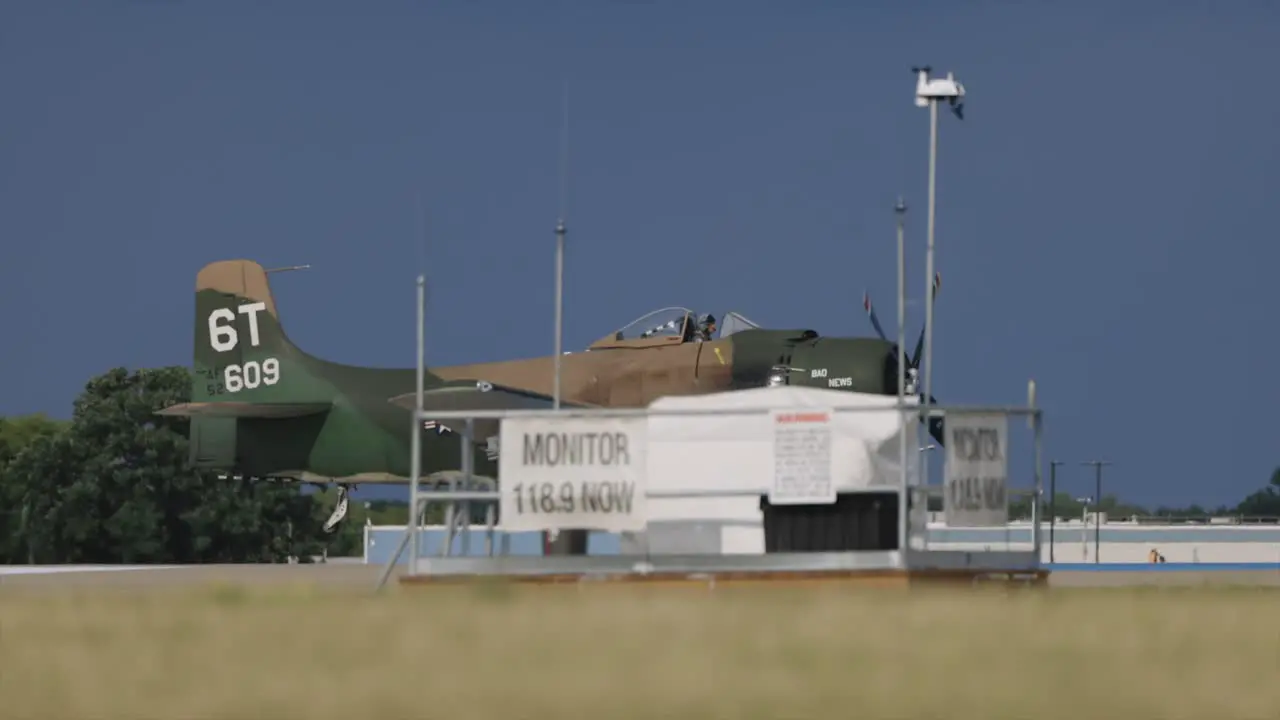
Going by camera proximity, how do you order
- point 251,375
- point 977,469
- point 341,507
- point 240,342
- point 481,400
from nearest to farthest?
1. point 977,469
2. point 481,400
3. point 341,507
4. point 251,375
5. point 240,342

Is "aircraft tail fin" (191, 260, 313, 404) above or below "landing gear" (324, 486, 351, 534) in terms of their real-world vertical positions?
above

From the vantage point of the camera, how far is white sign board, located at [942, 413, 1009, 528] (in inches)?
728

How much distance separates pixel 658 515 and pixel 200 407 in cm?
2822

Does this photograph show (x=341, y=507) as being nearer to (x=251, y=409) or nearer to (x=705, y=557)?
(x=251, y=409)

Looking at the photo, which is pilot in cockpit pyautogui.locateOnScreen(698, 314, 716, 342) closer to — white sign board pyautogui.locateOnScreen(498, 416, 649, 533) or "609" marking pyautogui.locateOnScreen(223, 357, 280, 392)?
"609" marking pyautogui.locateOnScreen(223, 357, 280, 392)

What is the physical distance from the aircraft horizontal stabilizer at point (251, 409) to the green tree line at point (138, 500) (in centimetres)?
1832

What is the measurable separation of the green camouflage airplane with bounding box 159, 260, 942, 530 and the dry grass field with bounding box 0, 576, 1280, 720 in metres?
21.3

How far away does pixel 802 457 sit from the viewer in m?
17.9

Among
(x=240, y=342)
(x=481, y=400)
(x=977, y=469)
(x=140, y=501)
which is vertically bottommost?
(x=140, y=501)

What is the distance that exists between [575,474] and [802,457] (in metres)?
2.01

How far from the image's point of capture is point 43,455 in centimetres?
7206

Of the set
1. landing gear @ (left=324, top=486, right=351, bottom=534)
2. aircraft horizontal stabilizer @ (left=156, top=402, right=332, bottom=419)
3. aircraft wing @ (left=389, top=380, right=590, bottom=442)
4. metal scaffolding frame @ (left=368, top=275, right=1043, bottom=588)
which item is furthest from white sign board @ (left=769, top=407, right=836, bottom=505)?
aircraft horizontal stabilizer @ (left=156, top=402, right=332, bottom=419)

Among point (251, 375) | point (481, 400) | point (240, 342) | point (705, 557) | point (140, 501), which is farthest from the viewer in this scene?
point (140, 501)

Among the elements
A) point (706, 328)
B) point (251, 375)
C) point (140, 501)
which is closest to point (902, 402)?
point (706, 328)
